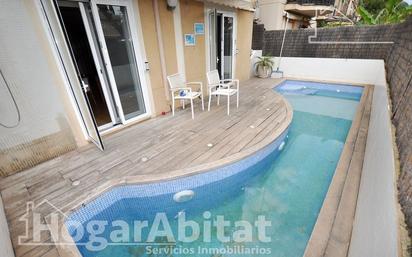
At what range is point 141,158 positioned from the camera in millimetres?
3133

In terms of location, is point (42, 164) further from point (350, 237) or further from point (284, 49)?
point (284, 49)

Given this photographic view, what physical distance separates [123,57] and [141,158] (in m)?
2.18

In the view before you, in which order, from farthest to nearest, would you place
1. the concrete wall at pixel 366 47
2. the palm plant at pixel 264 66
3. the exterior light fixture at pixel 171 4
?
the palm plant at pixel 264 66 < the exterior light fixture at pixel 171 4 < the concrete wall at pixel 366 47

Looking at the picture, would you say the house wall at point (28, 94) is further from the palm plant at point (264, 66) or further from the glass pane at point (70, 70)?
the palm plant at point (264, 66)

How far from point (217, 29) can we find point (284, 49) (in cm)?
492

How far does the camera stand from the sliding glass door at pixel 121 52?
342 cm

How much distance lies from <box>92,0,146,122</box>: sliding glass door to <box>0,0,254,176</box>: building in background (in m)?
0.02

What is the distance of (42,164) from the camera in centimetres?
304

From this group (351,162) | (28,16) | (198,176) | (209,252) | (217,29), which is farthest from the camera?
(217,29)

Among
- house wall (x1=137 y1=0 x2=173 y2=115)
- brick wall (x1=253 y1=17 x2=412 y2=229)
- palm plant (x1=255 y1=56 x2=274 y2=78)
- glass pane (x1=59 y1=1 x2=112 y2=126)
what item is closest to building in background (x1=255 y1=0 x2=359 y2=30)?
brick wall (x1=253 y1=17 x2=412 y2=229)

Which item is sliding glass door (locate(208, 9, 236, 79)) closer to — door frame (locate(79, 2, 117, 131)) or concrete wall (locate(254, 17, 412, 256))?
door frame (locate(79, 2, 117, 131))

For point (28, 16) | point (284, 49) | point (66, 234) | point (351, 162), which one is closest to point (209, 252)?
point (66, 234)

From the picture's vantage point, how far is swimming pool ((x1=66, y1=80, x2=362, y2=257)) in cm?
226

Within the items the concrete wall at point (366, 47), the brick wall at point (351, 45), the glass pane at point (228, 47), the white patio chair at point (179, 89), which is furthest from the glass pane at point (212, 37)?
the brick wall at point (351, 45)
